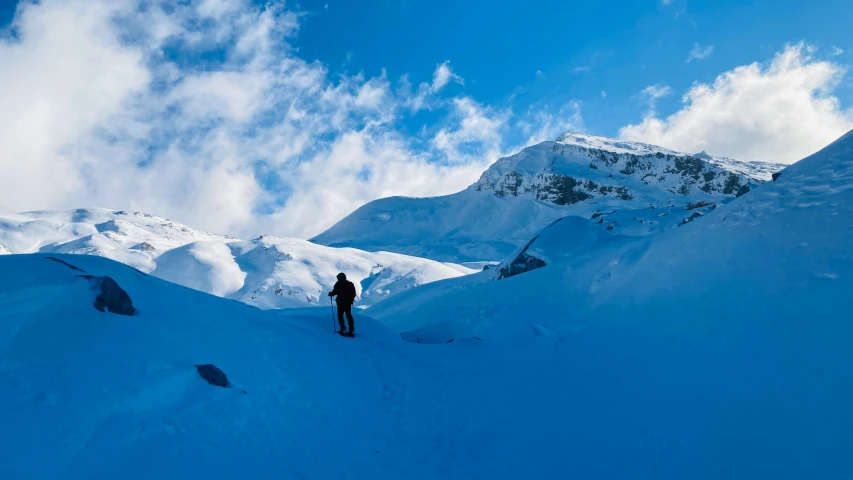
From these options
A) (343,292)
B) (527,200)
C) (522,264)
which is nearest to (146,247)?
(522,264)

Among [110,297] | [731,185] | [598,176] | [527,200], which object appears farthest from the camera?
[598,176]

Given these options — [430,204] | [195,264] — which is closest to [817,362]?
[195,264]

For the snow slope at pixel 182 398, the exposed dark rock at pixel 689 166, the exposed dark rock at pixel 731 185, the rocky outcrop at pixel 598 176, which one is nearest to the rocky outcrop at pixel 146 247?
the snow slope at pixel 182 398

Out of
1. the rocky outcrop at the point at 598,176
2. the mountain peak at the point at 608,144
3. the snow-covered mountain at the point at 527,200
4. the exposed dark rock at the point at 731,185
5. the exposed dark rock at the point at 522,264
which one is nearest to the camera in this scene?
the exposed dark rock at the point at 522,264

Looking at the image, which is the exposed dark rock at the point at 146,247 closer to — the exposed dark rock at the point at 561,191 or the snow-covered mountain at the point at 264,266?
the snow-covered mountain at the point at 264,266

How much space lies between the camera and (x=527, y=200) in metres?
105

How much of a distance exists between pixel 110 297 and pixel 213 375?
2247 mm

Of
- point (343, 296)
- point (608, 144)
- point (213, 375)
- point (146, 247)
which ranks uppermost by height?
point (608, 144)

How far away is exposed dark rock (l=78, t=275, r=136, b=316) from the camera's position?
23.5ft

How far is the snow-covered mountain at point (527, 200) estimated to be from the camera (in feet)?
298

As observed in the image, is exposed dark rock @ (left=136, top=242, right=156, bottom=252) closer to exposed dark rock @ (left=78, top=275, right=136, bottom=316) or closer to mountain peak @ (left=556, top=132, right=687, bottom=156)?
exposed dark rock @ (left=78, top=275, right=136, bottom=316)

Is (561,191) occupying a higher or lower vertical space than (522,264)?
higher

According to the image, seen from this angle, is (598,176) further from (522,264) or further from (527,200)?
(522,264)

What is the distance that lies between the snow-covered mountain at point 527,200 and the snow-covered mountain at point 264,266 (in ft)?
75.7
